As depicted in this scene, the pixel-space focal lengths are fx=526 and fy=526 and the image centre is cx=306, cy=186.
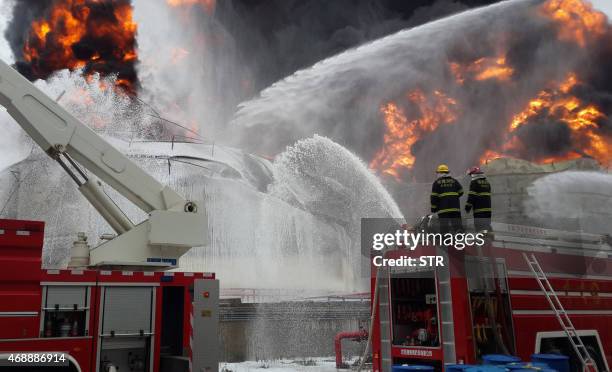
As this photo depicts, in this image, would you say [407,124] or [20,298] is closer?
[20,298]

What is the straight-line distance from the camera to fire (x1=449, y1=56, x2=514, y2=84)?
4025cm

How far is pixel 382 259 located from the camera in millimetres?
8867

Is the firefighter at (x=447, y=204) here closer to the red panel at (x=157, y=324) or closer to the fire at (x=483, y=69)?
the red panel at (x=157, y=324)

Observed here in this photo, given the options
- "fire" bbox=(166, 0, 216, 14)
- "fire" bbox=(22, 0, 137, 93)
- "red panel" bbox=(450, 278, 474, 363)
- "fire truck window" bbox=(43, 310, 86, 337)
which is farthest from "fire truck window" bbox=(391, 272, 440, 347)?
"fire" bbox=(166, 0, 216, 14)

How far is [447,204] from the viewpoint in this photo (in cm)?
859

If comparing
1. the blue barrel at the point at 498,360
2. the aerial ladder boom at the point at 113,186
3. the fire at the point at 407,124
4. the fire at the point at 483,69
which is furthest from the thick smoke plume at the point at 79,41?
the blue barrel at the point at 498,360

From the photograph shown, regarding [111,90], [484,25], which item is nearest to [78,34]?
[111,90]

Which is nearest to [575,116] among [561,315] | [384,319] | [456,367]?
[561,315]

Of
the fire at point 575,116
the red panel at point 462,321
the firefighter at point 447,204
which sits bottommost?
the red panel at point 462,321

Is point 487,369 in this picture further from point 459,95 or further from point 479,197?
point 459,95

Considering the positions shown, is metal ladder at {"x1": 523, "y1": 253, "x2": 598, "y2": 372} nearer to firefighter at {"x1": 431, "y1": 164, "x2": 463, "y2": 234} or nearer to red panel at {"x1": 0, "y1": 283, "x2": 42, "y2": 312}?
firefighter at {"x1": 431, "y1": 164, "x2": 463, "y2": 234}

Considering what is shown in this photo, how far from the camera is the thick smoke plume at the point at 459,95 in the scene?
36625 millimetres

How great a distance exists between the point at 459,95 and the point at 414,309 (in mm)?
35543

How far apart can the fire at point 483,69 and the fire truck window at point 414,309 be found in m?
34.7
